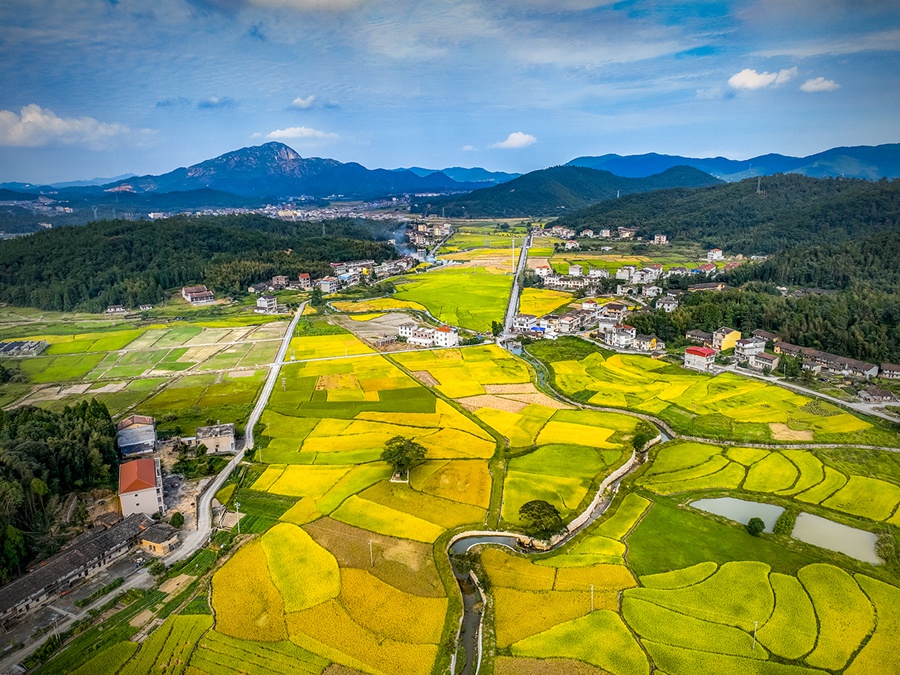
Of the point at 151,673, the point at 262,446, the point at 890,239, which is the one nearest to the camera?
the point at 151,673

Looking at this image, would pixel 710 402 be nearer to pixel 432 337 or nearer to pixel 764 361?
pixel 764 361

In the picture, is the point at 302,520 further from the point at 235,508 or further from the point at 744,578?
the point at 744,578

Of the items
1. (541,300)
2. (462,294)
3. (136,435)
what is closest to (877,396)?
(541,300)

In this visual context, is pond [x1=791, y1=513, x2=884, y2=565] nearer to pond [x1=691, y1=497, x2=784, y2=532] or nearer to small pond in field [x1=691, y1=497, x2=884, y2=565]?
small pond in field [x1=691, y1=497, x2=884, y2=565]

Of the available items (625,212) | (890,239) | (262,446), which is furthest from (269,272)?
(625,212)

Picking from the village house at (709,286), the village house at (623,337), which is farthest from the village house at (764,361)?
the village house at (709,286)

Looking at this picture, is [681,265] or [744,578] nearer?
[744,578]
